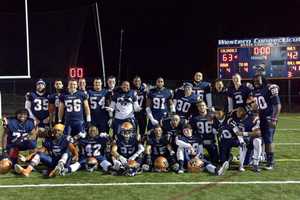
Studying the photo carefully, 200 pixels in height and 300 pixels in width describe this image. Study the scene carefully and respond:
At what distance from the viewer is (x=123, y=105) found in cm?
876

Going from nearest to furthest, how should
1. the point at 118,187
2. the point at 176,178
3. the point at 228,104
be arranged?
the point at 118,187 → the point at 176,178 → the point at 228,104

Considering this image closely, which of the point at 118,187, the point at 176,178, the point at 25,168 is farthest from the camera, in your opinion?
the point at 25,168

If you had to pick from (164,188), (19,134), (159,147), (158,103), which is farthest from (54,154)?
(158,103)

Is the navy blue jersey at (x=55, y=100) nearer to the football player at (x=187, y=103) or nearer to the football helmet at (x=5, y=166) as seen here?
the football helmet at (x=5, y=166)

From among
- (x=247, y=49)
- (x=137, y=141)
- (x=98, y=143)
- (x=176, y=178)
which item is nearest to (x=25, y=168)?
(x=98, y=143)

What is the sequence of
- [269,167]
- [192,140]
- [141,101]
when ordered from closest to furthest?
[269,167] < [192,140] < [141,101]

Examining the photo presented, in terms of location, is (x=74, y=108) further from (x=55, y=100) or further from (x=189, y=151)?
(x=189, y=151)

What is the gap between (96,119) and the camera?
8984mm

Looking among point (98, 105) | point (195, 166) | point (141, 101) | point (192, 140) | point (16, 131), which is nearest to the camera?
point (195, 166)

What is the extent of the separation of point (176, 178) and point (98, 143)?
1500mm

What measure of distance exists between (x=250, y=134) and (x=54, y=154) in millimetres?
3106

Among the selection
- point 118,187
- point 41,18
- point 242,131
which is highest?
point 41,18

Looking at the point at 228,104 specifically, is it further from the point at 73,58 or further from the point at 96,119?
the point at 73,58

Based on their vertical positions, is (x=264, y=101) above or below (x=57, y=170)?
above
